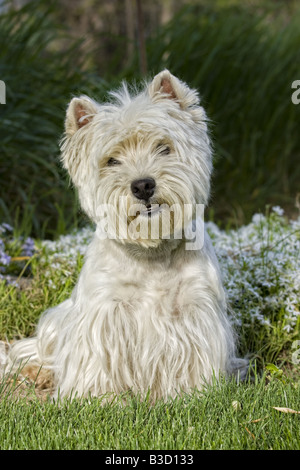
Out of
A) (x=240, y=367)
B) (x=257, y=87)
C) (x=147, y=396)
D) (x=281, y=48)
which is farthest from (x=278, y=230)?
(x=281, y=48)

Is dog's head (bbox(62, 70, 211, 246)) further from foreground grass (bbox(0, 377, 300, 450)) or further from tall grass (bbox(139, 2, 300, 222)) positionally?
tall grass (bbox(139, 2, 300, 222))

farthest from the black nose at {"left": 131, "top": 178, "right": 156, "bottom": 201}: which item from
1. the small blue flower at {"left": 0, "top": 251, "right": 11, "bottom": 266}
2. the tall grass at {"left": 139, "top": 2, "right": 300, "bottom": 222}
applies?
the tall grass at {"left": 139, "top": 2, "right": 300, "bottom": 222}

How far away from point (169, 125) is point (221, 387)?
1.34m

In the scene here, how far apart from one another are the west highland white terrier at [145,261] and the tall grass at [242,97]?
4.51 m

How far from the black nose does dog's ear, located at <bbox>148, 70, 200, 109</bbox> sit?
1.70 feet

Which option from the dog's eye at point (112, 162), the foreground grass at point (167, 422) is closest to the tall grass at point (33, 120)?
the dog's eye at point (112, 162)

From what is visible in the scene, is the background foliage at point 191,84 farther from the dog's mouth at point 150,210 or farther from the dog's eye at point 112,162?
the dog's mouth at point 150,210

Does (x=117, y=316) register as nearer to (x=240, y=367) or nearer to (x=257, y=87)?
(x=240, y=367)

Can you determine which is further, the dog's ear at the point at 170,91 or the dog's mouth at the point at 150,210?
the dog's ear at the point at 170,91

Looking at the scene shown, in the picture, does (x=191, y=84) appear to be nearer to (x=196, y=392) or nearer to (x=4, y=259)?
(x=4, y=259)

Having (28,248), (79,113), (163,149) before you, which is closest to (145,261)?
(163,149)

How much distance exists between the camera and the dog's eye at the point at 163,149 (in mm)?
3631

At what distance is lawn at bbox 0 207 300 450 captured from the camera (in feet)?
10.2

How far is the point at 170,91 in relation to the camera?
148 inches
